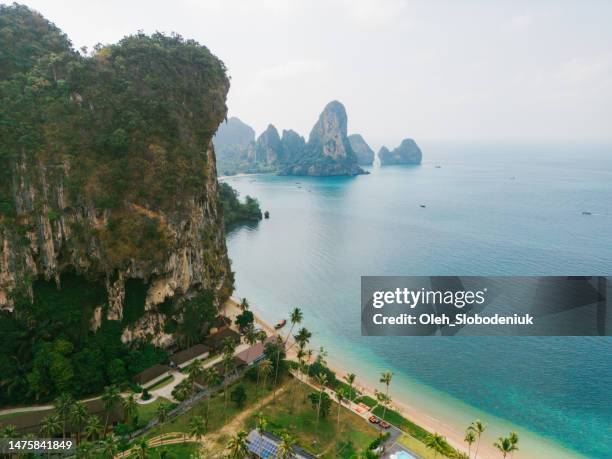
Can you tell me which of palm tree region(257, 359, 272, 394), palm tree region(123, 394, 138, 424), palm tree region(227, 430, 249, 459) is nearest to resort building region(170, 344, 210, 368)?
palm tree region(257, 359, 272, 394)

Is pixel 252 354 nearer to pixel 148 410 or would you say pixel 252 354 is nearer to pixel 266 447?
pixel 148 410

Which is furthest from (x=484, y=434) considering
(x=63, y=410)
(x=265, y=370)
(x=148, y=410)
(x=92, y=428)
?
(x=63, y=410)

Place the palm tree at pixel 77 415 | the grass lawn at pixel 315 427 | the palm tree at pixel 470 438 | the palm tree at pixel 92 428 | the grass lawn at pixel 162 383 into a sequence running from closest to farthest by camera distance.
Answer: the palm tree at pixel 92 428
the palm tree at pixel 77 415
the palm tree at pixel 470 438
the grass lawn at pixel 315 427
the grass lawn at pixel 162 383

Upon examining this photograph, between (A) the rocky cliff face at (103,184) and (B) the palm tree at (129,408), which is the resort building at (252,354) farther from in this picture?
(B) the palm tree at (129,408)

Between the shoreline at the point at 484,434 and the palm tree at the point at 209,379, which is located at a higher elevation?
the palm tree at the point at 209,379

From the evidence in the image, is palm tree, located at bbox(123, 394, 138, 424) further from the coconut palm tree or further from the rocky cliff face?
the rocky cliff face

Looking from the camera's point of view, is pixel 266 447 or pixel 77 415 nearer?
pixel 77 415

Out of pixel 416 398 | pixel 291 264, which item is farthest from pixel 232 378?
pixel 291 264

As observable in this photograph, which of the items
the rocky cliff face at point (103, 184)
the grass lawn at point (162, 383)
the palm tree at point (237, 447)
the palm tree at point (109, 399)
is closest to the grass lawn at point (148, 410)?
the grass lawn at point (162, 383)
